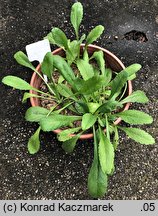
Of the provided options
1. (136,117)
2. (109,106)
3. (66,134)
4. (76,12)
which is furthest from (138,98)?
(76,12)

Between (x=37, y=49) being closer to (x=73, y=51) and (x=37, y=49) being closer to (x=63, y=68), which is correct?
(x=73, y=51)

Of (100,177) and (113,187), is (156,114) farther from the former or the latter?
(100,177)

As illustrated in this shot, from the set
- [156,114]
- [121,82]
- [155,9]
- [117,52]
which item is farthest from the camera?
[155,9]

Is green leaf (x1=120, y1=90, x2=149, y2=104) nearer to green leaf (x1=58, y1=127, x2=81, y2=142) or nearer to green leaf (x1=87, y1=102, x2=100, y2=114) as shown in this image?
green leaf (x1=87, y1=102, x2=100, y2=114)

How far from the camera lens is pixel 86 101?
4.67ft

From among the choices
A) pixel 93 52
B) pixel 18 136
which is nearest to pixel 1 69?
pixel 18 136

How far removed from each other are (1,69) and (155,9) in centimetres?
88

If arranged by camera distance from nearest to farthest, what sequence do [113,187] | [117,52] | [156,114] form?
[113,187] < [156,114] < [117,52]

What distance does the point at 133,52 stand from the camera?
183cm

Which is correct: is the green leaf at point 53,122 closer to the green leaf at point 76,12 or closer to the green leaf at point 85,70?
the green leaf at point 85,70

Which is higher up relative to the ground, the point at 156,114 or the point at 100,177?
the point at 156,114

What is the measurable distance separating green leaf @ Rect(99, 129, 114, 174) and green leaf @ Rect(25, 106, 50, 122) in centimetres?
26

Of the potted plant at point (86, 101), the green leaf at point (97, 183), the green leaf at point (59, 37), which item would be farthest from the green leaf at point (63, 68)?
the green leaf at point (97, 183)

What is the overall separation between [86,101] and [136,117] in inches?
8.3
